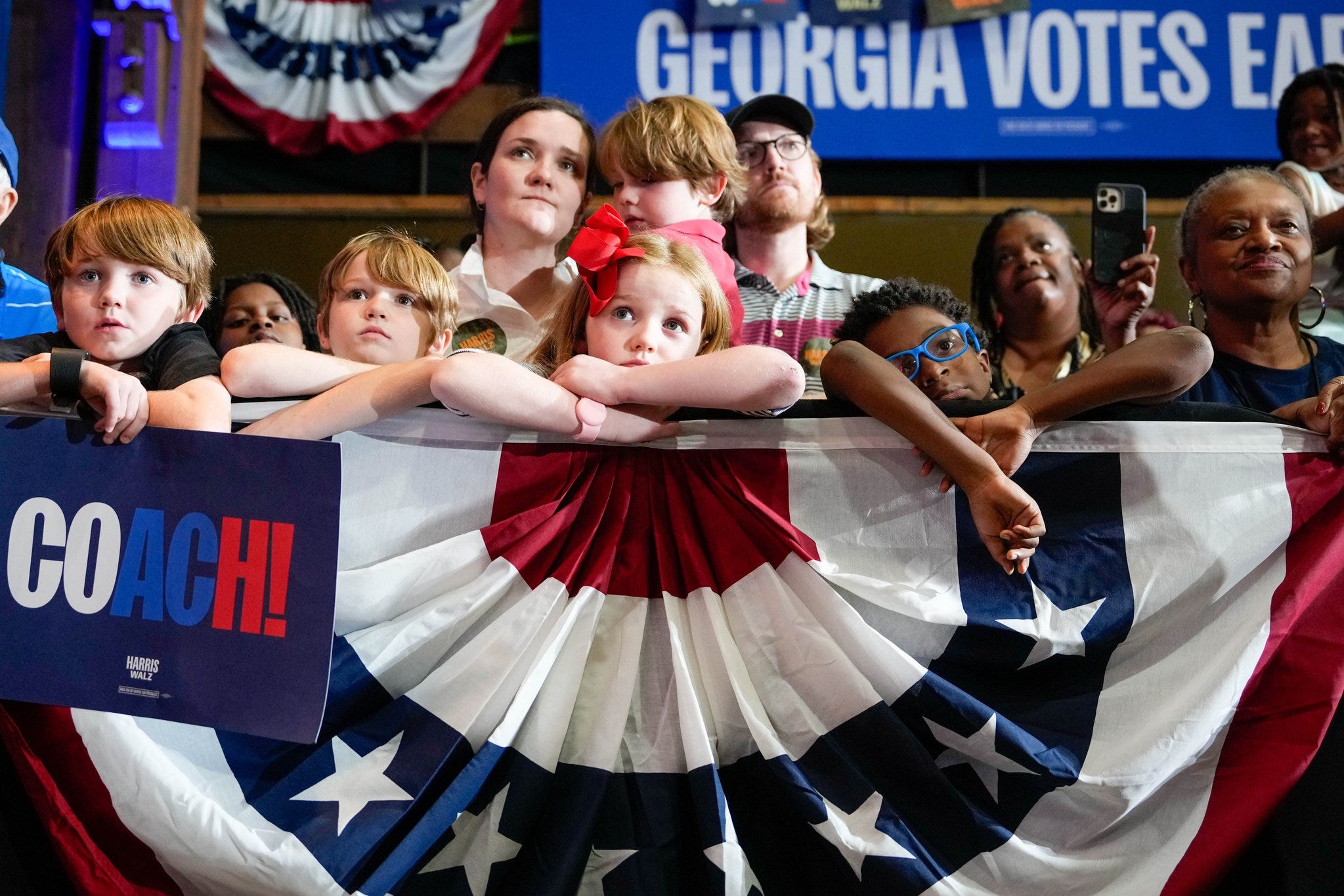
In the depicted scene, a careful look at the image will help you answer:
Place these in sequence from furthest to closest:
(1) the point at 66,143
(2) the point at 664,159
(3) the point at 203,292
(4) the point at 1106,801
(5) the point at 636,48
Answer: (5) the point at 636,48, (1) the point at 66,143, (2) the point at 664,159, (3) the point at 203,292, (4) the point at 1106,801

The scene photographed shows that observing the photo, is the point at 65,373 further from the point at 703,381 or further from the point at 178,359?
the point at 703,381

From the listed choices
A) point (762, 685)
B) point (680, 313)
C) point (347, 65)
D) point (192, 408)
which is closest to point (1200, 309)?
point (680, 313)

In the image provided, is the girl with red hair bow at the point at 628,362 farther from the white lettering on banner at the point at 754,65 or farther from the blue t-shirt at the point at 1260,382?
the white lettering on banner at the point at 754,65

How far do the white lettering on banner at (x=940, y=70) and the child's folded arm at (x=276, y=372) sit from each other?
3169 mm

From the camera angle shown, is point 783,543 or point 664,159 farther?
point 664,159

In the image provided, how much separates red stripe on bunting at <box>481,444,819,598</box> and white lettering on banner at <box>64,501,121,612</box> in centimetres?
43

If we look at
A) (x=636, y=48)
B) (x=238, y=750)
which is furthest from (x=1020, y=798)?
(x=636, y=48)

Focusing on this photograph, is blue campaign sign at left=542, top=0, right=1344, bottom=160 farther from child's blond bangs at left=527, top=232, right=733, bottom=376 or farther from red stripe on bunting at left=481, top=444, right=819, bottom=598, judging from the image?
red stripe on bunting at left=481, top=444, right=819, bottom=598

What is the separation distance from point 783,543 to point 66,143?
3.19 m

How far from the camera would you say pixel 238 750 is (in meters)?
1.39

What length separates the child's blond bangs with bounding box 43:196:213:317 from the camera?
Result: 1597mm

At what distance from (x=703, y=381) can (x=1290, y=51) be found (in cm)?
364

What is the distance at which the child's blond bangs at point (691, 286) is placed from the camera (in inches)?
63.4

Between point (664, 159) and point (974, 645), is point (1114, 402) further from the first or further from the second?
point (664, 159)
